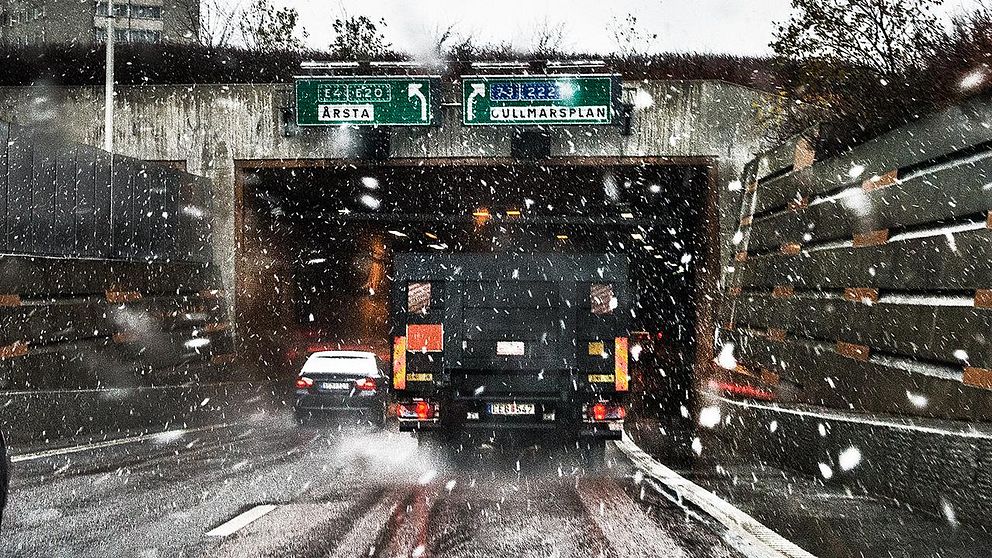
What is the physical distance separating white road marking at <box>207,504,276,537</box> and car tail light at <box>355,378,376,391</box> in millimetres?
10719

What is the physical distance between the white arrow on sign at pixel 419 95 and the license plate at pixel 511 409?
12.4m

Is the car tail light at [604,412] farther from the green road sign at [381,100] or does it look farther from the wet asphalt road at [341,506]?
the green road sign at [381,100]

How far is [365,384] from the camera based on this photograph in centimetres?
2156

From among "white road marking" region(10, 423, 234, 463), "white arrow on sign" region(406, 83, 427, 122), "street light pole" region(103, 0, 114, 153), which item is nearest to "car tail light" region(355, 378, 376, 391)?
"white road marking" region(10, 423, 234, 463)

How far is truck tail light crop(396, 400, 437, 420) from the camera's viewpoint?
50.0 ft

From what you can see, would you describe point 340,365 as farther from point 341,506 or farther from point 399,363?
point 341,506

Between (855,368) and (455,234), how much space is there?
105 feet

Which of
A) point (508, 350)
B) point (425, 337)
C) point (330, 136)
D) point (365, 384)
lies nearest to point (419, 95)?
point (330, 136)

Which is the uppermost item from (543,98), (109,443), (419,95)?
(419,95)

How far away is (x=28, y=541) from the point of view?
28.0ft

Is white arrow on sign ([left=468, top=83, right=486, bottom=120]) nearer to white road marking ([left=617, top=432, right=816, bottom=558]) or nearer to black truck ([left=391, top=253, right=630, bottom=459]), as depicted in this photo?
black truck ([left=391, top=253, right=630, bottom=459])

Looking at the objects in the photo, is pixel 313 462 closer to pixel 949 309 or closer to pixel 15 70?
pixel 949 309

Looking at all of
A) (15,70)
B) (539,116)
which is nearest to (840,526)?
(539,116)

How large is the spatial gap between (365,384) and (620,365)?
7345 millimetres
